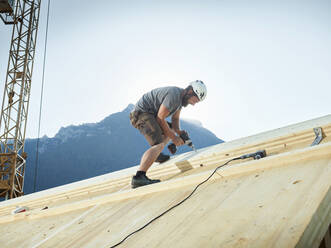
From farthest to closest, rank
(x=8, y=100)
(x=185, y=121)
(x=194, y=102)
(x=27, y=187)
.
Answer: (x=185, y=121), (x=27, y=187), (x=8, y=100), (x=194, y=102)

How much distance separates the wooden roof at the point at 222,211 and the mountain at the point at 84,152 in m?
58.2

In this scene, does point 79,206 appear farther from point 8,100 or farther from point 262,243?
point 8,100

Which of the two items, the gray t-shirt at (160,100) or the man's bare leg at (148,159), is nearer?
the man's bare leg at (148,159)

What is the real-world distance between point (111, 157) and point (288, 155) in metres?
63.6

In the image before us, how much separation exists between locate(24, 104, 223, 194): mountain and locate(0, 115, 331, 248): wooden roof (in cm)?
5823

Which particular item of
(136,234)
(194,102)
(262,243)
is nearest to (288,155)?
(262,243)

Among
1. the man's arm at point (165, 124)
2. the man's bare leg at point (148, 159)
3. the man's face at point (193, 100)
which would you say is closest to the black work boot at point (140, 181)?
the man's bare leg at point (148, 159)

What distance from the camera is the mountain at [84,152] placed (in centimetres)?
5684

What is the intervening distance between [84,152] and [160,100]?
62784 millimetres

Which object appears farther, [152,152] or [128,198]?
[152,152]

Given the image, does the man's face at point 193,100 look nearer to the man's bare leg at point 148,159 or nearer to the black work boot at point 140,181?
the man's bare leg at point 148,159

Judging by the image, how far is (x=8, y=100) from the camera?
683 inches

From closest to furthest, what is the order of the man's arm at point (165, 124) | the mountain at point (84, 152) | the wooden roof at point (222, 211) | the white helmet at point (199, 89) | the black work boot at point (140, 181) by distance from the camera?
the wooden roof at point (222, 211)
the black work boot at point (140, 181)
the man's arm at point (165, 124)
the white helmet at point (199, 89)
the mountain at point (84, 152)

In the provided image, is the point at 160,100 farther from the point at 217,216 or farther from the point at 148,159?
the point at 217,216
